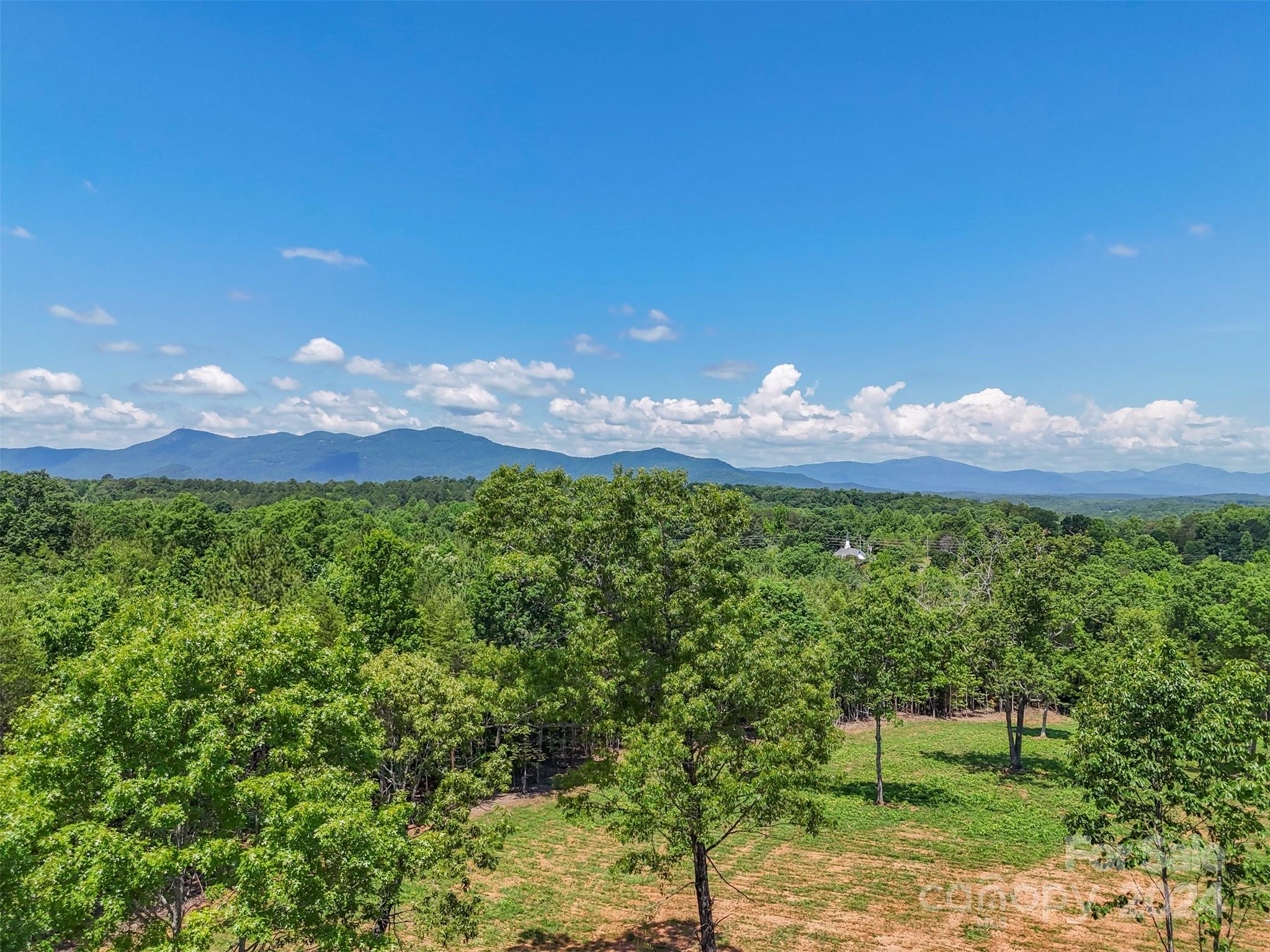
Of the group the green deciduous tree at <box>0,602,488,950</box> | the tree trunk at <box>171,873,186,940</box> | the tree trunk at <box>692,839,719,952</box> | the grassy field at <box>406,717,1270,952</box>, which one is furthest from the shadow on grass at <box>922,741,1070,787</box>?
the tree trunk at <box>171,873,186,940</box>

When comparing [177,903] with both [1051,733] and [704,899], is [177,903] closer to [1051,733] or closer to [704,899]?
[704,899]

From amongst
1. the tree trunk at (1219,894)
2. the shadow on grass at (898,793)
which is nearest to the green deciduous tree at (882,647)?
the shadow on grass at (898,793)

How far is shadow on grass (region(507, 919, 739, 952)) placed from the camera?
17.4 m

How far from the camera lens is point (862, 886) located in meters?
20.5

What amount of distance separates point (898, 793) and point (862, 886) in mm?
11635

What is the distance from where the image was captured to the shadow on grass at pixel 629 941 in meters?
17.4

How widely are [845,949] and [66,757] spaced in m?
18.4

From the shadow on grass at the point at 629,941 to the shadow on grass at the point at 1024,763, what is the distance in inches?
848

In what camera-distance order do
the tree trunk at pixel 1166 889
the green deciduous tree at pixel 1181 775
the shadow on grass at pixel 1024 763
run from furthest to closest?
the shadow on grass at pixel 1024 763, the tree trunk at pixel 1166 889, the green deciduous tree at pixel 1181 775

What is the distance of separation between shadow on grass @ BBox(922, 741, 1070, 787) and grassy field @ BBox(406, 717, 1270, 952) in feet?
1.05

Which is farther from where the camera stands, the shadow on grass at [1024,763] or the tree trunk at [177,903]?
the shadow on grass at [1024,763]

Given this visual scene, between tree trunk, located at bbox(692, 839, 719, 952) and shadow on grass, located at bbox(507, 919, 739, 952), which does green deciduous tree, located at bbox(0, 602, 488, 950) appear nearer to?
tree trunk, located at bbox(692, 839, 719, 952)

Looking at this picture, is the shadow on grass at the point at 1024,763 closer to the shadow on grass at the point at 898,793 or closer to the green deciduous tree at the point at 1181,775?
the shadow on grass at the point at 898,793

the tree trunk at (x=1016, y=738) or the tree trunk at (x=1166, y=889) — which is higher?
the tree trunk at (x=1166, y=889)
